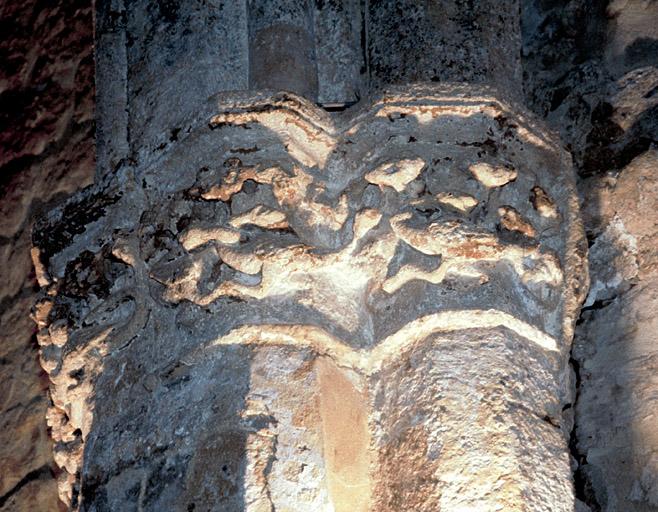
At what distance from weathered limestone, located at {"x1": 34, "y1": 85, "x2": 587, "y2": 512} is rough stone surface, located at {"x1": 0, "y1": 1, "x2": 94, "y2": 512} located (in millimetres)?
741

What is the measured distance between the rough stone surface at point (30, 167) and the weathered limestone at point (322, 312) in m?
0.74

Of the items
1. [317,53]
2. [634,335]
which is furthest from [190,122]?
[634,335]

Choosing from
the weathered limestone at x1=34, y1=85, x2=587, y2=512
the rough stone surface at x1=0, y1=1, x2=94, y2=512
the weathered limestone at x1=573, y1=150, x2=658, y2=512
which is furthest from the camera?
the rough stone surface at x1=0, y1=1, x2=94, y2=512

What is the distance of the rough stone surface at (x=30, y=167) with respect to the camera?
302 centimetres

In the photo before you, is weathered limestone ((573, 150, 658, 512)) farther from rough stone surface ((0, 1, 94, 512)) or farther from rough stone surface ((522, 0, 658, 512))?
rough stone surface ((0, 1, 94, 512))

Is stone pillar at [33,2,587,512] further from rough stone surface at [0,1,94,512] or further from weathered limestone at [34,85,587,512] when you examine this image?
rough stone surface at [0,1,94,512]

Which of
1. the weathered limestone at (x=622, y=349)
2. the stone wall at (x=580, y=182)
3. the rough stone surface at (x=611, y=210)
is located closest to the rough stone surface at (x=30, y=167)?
the stone wall at (x=580, y=182)

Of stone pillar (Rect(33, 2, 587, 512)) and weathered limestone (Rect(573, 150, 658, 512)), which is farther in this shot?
weathered limestone (Rect(573, 150, 658, 512))

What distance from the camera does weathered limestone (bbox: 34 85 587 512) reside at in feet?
6.22

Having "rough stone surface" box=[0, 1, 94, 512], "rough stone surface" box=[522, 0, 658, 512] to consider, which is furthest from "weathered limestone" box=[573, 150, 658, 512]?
"rough stone surface" box=[0, 1, 94, 512]

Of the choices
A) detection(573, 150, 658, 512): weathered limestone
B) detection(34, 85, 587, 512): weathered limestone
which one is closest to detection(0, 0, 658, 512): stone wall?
detection(573, 150, 658, 512): weathered limestone

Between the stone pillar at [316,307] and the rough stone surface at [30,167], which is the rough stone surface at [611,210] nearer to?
the stone pillar at [316,307]

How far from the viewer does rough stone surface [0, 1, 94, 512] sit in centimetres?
302

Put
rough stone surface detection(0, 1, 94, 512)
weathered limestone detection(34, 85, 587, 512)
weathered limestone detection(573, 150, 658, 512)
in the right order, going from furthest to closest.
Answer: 1. rough stone surface detection(0, 1, 94, 512)
2. weathered limestone detection(573, 150, 658, 512)
3. weathered limestone detection(34, 85, 587, 512)
